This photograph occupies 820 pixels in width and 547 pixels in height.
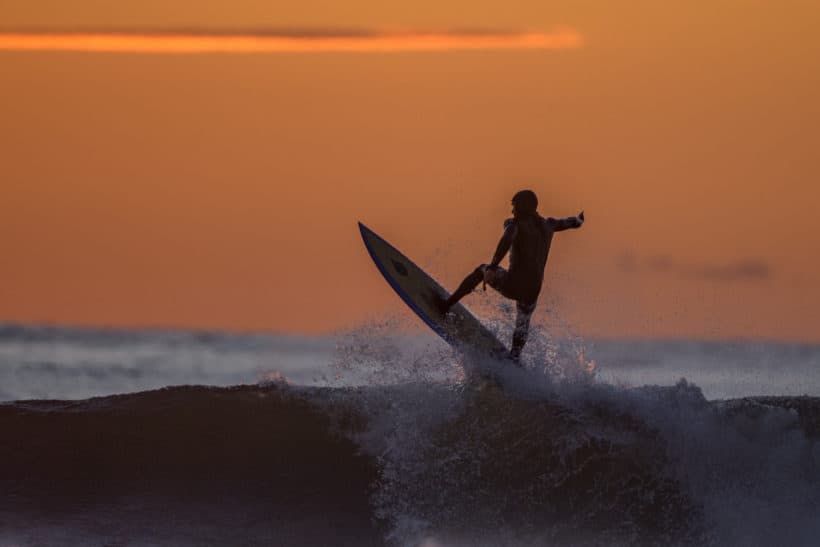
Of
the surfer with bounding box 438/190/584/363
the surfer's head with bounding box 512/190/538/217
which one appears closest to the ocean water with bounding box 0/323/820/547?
the surfer with bounding box 438/190/584/363

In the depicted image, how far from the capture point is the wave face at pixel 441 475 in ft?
53.0

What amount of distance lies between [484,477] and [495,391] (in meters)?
0.88

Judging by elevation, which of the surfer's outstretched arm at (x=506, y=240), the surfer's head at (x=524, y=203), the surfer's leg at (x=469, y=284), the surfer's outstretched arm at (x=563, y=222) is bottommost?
the surfer's leg at (x=469, y=284)

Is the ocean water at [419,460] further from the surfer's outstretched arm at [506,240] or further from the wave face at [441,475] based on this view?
the surfer's outstretched arm at [506,240]

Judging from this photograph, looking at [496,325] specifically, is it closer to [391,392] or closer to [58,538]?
[391,392]

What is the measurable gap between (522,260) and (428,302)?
1313 mm

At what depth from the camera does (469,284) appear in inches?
675

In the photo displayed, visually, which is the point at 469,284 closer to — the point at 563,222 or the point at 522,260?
the point at 522,260

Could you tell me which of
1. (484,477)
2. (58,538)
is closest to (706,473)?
Answer: (484,477)

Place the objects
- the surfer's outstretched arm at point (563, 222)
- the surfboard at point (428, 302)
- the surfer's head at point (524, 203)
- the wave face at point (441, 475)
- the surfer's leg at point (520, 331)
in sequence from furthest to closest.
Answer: the surfboard at point (428, 302)
the surfer's leg at point (520, 331)
the surfer's outstretched arm at point (563, 222)
the surfer's head at point (524, 203)
the wave face at point (441, 475)

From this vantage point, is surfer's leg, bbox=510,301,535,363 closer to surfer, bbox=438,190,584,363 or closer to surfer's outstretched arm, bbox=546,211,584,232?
surfer, bbox=438,190,584,363

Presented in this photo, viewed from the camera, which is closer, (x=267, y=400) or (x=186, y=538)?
(x=186, y=538)

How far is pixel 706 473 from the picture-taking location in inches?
637

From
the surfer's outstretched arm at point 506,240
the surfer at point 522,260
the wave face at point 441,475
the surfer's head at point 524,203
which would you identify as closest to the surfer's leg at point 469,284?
the surfer at point 522,260
